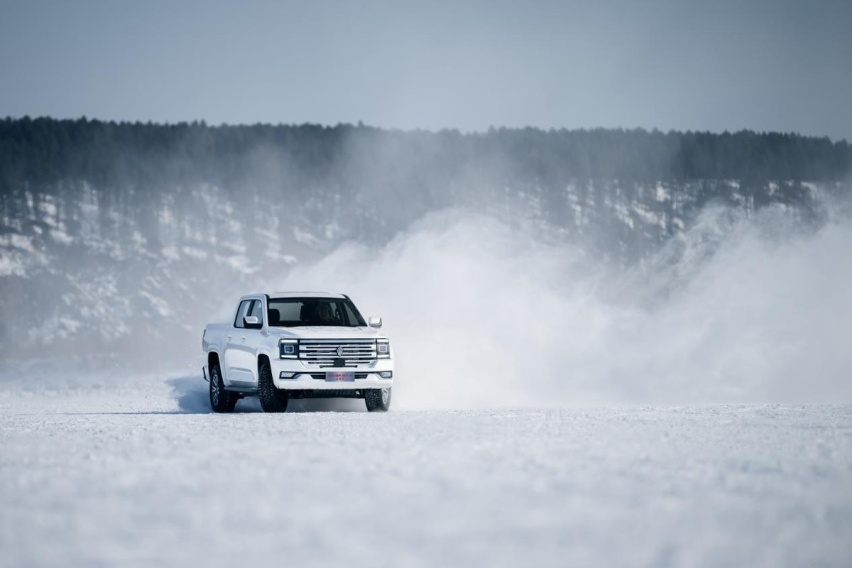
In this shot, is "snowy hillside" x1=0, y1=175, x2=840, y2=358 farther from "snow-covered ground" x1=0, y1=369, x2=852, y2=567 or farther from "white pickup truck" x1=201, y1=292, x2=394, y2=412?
"snow-covered ground" x1=0, y1=369, x2=852, y2=567

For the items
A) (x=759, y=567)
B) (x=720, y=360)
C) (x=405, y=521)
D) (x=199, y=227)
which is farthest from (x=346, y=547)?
(x=199, y=227)

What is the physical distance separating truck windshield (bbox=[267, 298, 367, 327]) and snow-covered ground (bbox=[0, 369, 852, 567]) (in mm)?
4997

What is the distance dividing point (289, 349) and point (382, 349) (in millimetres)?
1522

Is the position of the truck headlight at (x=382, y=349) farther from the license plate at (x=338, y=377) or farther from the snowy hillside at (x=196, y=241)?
the snowy hillside at (x=196, y=241)

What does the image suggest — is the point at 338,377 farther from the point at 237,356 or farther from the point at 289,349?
the point at 237,356

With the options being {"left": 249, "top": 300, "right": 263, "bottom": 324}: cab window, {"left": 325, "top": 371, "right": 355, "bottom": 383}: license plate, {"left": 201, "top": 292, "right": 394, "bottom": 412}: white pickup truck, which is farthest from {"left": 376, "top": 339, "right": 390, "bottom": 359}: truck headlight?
{"left": 249, "top": 300, "right": 263, "bottom": 324}: cab window

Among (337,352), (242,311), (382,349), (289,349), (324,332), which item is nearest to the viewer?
(289,349)

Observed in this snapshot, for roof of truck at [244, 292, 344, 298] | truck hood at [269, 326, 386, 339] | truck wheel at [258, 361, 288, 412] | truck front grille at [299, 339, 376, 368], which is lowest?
truck wheel at [258, 361, 288, 412]

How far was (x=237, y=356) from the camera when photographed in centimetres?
1873

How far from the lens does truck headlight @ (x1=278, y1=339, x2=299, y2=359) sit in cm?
1748

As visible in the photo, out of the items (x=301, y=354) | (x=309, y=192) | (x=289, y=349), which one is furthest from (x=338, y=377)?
(x=309, y=192)

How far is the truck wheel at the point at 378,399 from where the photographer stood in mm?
18359

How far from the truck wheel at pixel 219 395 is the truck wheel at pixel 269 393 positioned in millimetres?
1538

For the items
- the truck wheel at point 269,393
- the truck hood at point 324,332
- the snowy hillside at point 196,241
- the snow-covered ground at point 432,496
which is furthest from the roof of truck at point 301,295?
the snowy hillside at point 196,241
